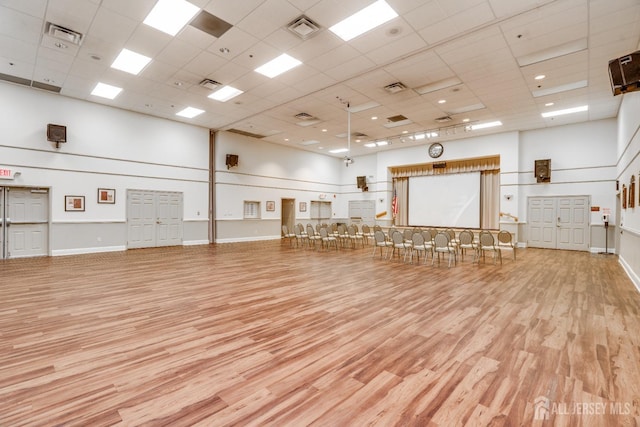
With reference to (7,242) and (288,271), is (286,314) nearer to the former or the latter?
(288,271)

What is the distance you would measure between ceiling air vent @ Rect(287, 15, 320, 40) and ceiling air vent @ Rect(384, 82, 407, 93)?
2921 mm

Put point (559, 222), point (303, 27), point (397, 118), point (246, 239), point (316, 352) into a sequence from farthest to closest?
point (246, 239) → point (559, 222) → point (397, 118) → point (303, 27) → point (316, 352)

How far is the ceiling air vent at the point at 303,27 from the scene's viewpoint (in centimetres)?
519

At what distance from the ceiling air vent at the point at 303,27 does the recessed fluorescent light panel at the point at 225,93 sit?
3.35m

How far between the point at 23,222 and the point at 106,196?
6.73ft

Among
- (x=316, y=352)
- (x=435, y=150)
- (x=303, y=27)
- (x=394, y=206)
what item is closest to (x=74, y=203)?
(x=303, y=27)

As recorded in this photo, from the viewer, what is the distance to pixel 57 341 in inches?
118

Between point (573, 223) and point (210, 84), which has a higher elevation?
point (210, 84)

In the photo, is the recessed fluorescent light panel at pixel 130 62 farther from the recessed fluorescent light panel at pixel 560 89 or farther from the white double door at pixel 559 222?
the white double door at pixel 559 222

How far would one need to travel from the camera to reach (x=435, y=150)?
13914mm

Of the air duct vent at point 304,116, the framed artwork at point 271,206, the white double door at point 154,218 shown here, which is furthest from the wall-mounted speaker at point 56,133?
the framed artwork at point 271,206

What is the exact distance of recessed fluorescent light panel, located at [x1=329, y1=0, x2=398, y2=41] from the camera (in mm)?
4922

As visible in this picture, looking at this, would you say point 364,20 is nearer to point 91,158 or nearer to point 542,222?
point 91,158

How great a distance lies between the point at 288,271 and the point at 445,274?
10.9 feet
